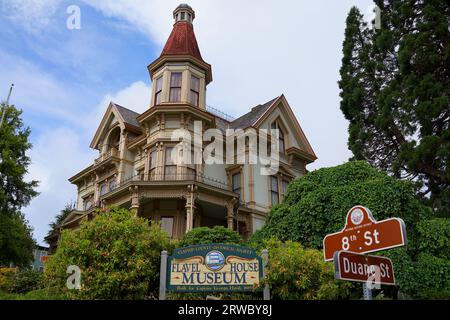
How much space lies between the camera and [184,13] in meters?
30.6

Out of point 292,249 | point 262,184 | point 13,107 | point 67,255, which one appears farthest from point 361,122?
point 13,107

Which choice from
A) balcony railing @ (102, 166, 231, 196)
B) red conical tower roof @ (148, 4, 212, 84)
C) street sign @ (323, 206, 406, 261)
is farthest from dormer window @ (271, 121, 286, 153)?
street sign @ (323, 206, 406, 261)

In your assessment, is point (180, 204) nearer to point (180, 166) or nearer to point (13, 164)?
point (180, 166)

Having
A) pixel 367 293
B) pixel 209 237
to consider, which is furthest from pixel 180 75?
pixel 367 293

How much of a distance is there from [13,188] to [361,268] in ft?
88.9

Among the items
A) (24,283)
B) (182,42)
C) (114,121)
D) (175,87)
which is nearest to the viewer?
(24,283)

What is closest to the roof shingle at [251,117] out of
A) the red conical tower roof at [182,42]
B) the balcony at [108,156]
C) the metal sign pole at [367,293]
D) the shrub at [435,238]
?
the red conical tower roof at [182,42]

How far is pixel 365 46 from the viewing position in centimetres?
2445

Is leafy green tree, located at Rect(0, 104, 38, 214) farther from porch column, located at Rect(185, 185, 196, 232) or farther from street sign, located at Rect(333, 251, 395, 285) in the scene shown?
street sign, located at Rect(333, 251, 395, 285)

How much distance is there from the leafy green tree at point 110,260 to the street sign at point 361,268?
6.83 m

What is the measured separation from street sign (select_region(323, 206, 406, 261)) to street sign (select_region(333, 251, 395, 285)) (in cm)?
29

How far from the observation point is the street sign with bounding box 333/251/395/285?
5.51 m

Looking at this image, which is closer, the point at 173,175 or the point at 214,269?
the point at 214,269

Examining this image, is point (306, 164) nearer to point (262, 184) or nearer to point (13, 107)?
point (262, 184)
